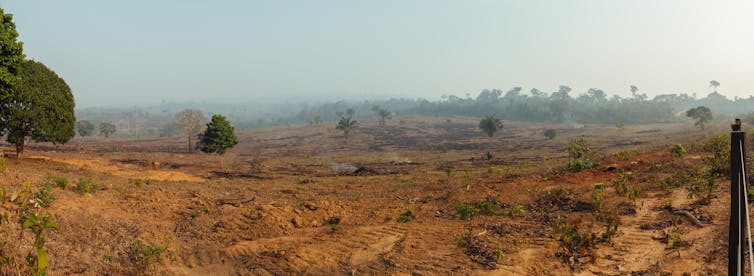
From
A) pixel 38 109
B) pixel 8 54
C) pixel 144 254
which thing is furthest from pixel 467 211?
pixel 38 109

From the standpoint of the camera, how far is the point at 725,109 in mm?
184000

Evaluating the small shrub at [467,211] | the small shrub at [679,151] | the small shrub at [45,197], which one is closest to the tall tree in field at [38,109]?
the small shrub at [45,197]

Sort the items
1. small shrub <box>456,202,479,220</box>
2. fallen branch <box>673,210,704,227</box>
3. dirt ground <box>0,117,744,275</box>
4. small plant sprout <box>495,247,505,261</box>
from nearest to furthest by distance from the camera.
Result: dirt ground <box>0,117,744,275</box>
small plant sprout <box>495,247,505,261</box>
fallen branch <box>673,210,704,227</box>
small shrub <box>456,202,479,220</box>

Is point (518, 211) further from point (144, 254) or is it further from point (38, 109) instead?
point (38, 109)

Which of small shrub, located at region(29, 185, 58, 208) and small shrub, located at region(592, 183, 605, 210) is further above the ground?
small shrub, located at region(29, 185, 58, 208)

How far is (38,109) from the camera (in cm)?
2289

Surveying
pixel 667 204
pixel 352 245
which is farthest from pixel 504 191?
pixel 352 245

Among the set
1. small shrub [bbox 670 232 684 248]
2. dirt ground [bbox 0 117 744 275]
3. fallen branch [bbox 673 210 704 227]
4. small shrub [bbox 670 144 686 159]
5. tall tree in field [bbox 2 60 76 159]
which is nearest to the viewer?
dirt ground [bbox 0 117 744 275]

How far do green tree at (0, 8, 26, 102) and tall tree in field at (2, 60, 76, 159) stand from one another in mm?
7062

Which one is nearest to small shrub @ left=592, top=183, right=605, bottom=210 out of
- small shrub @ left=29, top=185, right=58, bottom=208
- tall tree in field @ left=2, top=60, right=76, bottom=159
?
small shrub @ left=29, top=185, right=58, bottom=208

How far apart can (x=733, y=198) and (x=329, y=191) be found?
62.8 feet

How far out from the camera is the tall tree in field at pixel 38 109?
22.2 metres

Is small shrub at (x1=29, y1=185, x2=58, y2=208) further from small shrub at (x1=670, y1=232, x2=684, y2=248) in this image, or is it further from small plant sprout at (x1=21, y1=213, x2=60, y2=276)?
small shrub at (x1=670, y1=232, x2=684, y2=248)

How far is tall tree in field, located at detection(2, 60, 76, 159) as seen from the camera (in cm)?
2223
